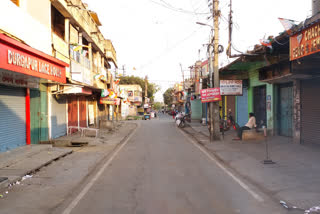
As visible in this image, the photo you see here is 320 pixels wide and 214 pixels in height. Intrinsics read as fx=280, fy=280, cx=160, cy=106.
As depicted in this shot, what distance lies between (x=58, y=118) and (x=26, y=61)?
8.16 metres

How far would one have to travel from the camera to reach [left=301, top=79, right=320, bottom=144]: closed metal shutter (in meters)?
11.4

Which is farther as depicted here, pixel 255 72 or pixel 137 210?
pixel 255 72

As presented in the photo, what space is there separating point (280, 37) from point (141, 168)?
662 centimetres

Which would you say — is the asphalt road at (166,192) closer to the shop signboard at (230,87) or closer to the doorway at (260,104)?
the shop signboard at (230,87)

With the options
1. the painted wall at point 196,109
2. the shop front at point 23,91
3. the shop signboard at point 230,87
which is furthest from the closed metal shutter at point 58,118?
the painted wall at point 196,109

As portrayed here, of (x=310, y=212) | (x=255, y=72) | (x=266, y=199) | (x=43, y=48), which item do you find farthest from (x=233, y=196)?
(x=255, y=72)

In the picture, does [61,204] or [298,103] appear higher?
[298,103]

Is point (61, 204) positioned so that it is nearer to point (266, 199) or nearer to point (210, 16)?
point (266, 199)

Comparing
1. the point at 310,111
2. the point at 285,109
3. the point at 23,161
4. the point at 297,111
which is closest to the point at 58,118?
the point at 23,161

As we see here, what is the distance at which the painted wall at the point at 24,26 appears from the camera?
365 inches

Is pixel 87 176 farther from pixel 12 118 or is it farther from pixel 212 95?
pixel 212 95

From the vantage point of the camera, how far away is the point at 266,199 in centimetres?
564

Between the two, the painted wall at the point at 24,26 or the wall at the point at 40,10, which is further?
the wall at the point at 40,10

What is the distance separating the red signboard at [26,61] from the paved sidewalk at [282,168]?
705 cm
